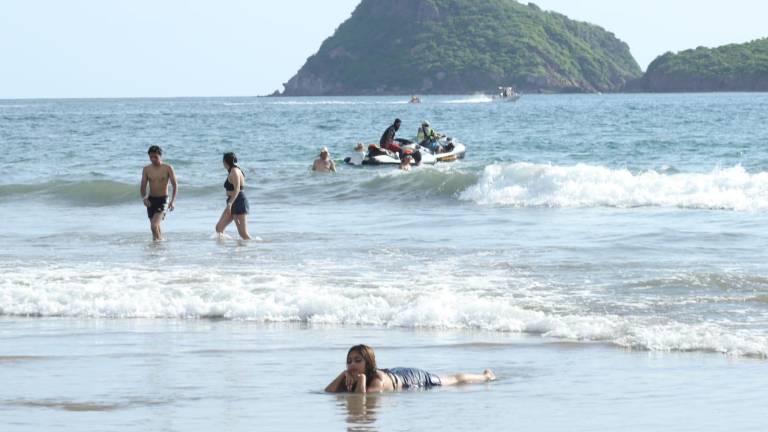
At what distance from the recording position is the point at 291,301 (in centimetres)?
1134

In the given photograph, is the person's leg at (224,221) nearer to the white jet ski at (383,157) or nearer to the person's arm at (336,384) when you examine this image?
the person's arm at (336,384)

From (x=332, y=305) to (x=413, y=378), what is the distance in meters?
3.11

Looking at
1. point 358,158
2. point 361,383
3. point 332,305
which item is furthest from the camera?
point 358,158

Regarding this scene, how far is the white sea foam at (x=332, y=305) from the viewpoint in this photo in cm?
964

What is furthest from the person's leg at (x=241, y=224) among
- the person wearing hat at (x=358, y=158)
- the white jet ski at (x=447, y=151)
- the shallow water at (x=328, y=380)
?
the white jet ski at (x=447, y=151)

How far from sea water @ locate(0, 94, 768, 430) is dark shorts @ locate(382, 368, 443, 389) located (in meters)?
0.11

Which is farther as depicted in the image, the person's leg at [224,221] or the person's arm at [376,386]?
the person's leg at [224,221]

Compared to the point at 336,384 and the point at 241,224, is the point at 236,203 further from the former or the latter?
the point at 336,384

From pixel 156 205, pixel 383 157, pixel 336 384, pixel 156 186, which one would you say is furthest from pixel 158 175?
pixel 383 157

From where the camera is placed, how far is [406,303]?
439 inches

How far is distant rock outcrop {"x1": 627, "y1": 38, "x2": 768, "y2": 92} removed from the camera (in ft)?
541

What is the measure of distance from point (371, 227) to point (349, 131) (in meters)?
38.0

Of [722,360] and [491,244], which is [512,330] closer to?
[722,360]

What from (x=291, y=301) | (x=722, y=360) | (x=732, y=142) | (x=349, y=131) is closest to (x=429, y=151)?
(x=732, y=142)
